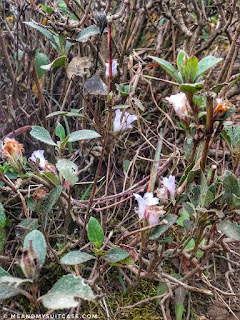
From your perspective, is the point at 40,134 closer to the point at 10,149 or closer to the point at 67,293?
the point at 10,149

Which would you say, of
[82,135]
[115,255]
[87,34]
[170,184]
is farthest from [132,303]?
[87,34]

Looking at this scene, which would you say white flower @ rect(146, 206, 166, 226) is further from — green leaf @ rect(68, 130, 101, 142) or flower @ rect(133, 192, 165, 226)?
green leaf @ rect(68, 130, 101, 142)

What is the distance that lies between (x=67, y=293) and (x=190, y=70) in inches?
18.4

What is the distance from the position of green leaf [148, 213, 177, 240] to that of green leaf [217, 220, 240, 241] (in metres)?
0.11

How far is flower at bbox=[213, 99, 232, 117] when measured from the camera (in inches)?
24.6

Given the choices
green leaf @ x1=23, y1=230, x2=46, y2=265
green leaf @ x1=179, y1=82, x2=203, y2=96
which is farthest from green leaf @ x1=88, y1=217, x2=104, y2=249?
green leaf @ x1=179, y1=82, x2=203, y2=96

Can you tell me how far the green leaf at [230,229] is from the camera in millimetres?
693

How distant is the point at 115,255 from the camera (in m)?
0.77

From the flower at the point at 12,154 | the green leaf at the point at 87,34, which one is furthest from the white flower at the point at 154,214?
the green leaf at the point at 87,34

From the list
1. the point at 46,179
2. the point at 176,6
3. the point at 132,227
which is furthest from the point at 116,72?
the point at 132,227

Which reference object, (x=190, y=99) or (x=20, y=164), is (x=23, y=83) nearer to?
(x=20, y=164)

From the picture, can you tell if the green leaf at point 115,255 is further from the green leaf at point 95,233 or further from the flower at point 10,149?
the flower at point 10,149

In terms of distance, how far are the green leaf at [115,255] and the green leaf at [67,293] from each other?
16 centimetres

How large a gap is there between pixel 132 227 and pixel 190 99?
2.01 feet
